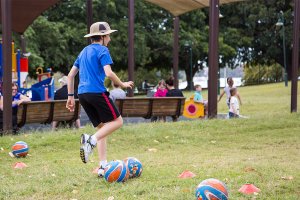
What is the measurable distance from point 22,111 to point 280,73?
54.5 m

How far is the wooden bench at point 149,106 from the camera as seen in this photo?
48.1 feet

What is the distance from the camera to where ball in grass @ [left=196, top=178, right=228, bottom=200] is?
4.84m

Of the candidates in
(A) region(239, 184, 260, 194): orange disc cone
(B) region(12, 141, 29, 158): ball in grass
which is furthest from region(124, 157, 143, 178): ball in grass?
(B) region(12, 141, 29, 158): ball in grass

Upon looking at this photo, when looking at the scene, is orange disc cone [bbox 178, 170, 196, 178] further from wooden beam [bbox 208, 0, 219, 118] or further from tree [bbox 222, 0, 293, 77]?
tree [bbox 222, 0, 293, 77]

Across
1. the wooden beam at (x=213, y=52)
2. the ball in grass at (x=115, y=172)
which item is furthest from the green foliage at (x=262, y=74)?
the ball in grass at (x=115, y=172)

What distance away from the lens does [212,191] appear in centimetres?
484

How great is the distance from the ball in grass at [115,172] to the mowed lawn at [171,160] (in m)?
0.10

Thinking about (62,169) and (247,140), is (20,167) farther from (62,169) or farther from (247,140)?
(247,140)

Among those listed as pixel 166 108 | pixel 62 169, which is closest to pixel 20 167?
pixel 62 169

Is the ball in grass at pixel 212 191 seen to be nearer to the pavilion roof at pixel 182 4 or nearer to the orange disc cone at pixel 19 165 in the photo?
the orange disc cone at pixel 19 165

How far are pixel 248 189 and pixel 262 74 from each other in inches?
2385

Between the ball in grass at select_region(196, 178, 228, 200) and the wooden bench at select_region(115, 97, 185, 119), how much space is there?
966 centimetres

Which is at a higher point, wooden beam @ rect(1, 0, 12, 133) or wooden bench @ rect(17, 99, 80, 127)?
wooden beam @ rect(1, 0, 12, 133)

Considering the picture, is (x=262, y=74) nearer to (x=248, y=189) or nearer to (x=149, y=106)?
(x=149, y=106)
